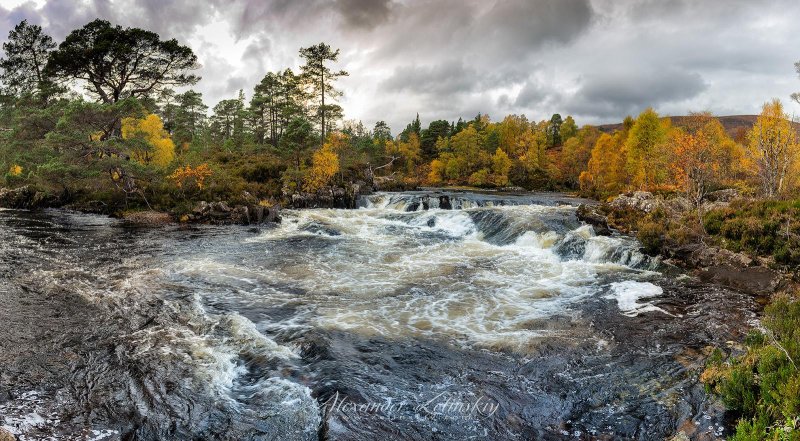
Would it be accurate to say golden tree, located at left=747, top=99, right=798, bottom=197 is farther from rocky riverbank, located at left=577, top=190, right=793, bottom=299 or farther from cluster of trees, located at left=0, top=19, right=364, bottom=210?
cluster of trees, located at left=0, top=19, right=364, bottom=210

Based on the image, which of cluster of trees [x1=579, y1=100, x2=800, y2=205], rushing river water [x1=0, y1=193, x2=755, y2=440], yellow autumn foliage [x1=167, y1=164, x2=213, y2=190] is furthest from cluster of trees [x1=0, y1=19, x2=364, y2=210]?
cluster of trees [x1=579, y1=100, x2=800, y2=205]

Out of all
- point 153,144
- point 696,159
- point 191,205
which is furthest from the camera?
point 153,144

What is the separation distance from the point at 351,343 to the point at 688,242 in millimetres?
16563

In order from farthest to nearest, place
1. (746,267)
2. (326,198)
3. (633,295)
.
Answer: (326,198) < (746,267) < (633,295)

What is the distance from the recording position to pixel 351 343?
386 inches

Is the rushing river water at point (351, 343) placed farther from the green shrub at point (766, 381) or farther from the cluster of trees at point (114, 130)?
the cluster of trees at point (114, 130)

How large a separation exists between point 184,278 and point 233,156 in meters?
37.6

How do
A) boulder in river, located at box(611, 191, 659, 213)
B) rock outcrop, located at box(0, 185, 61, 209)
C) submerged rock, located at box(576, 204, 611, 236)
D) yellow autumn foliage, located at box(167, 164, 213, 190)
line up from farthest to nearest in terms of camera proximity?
rock outcrop, located at box(0, 185, 61, 209) < yellow autumn foliage, located at box(167, 164, 213, 190) < boulder in river, located at box(611, 191, 659, 213) < submerged rock, located at box(576, 204, 611, 236)

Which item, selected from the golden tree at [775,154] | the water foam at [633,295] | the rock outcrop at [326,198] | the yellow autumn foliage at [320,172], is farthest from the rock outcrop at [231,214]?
the golden tree at [775,154]

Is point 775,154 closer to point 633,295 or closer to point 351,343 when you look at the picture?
point 633,295

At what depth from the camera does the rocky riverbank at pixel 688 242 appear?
47.1ft

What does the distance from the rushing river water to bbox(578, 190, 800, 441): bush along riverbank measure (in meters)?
0.70

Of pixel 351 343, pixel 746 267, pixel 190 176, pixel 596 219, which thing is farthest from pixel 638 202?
pixel 190 176

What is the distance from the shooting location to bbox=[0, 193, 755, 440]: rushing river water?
663 cm
